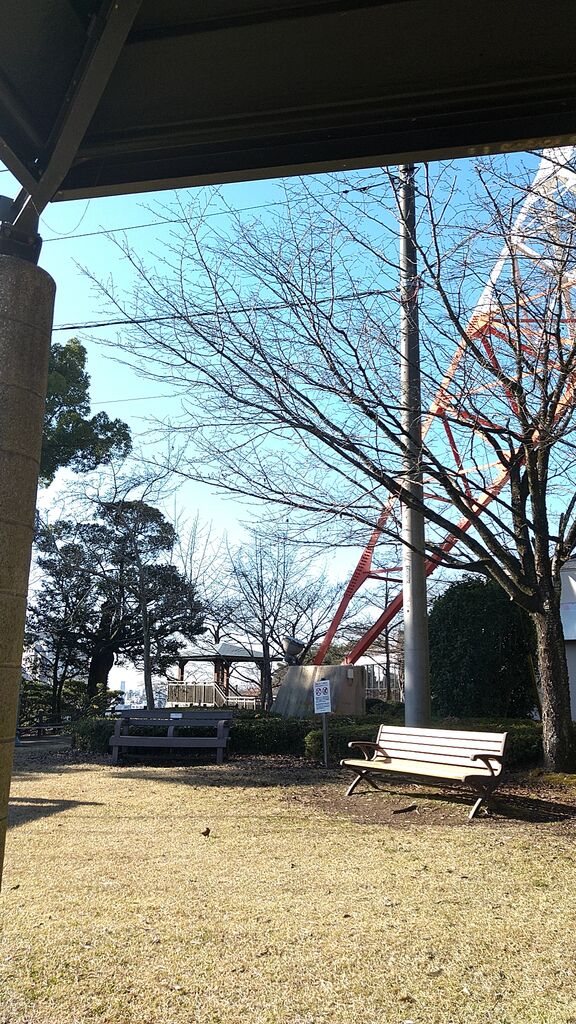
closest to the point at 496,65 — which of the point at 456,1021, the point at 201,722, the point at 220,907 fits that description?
the point at 456,1021

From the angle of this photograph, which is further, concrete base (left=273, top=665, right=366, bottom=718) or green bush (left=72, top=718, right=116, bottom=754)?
concrete base (left=273, top=665, right=366, bottom=718)

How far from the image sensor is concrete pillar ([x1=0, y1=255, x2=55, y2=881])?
254cm

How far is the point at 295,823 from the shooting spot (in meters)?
7.14

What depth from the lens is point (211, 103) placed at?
3043 millimetres

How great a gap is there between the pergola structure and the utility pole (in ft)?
13.1

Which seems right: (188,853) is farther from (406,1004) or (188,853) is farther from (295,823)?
(406,1004)

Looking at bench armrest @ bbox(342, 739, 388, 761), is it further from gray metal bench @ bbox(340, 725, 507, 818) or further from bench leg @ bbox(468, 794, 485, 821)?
bench leg @ bbox(468, 794, 485, 821)

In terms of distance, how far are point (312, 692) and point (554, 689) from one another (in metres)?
11.7

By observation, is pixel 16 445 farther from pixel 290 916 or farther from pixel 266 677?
pixel 266 677

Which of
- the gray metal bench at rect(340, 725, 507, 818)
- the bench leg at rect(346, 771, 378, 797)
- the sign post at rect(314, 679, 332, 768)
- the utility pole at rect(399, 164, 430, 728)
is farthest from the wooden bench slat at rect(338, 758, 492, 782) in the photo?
the utility pole at rect(399, 164, 430, 728)

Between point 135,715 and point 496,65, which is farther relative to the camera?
point 135,715

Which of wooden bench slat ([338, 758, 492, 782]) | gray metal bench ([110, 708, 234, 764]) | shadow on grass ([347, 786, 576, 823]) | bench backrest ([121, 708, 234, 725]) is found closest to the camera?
wooden bench slat ([338, 758, 492, 782])

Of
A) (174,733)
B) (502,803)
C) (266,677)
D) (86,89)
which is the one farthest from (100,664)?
(86,89)

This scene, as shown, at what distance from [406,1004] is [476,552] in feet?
21.2
